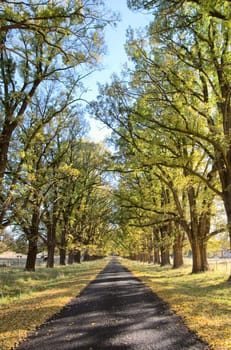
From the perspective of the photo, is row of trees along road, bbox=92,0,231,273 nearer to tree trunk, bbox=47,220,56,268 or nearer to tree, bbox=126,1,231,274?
tree, bbox=126,1,231,274

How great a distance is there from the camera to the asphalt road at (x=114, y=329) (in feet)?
17.8

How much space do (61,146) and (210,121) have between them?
626 inches

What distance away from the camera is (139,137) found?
17281mm

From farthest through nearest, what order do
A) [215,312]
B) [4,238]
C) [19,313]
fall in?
1. [4,238]
2. [19,313]
3. [215,312]

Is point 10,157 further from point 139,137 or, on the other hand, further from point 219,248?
point 219,248

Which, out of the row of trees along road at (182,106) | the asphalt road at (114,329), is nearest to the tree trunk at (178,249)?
the row of trees along road at (182,106)

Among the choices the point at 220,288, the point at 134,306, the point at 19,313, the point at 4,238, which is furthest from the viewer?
→ the point at 4,238

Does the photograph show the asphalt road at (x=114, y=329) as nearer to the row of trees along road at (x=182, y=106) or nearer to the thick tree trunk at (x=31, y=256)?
the row of trees along road at (x=182, y=106)

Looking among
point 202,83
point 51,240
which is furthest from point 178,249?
point 202,83

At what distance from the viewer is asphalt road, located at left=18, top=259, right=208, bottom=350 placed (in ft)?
17.8

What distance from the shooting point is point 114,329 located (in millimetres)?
6508

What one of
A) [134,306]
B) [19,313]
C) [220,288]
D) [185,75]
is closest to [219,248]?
[220,288]

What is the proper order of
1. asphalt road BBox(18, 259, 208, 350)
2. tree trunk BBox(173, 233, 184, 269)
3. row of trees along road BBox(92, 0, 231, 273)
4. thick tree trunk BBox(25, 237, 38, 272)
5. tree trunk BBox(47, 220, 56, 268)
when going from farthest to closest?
tree trunk BBox(173, 233, 184, 269) < tree trunk BBox(47, 220, 56, 268) < thick tree trunk BBox(25, 237, 38, 272) < row of trees along road BBox(92, 0, 231, 273) < asphalt road BBox(18, 259, 208, 350)

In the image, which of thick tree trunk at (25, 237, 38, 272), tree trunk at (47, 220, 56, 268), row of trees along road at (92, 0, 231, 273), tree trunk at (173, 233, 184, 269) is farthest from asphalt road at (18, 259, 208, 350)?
tree trunk at (173, 233, 184, 269)
